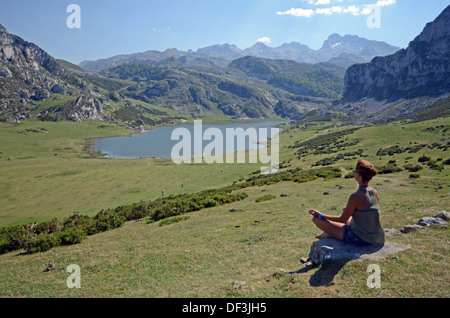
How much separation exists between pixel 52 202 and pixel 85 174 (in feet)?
92.2

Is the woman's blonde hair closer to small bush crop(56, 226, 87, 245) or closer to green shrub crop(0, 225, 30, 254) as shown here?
small bush crop(56, 226, 87, 245)

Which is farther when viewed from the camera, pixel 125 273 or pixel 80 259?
pixel 80 259

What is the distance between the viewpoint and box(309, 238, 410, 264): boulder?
9383 millimetres

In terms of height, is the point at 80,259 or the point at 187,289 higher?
the point at 187,289

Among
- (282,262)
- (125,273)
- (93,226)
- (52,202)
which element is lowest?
(52,202)

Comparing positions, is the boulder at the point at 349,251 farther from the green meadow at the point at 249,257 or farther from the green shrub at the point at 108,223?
the green shrub at the point at 108,223

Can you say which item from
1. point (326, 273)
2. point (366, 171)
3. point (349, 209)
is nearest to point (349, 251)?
point (326, 273)

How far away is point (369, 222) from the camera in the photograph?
29.9 feet

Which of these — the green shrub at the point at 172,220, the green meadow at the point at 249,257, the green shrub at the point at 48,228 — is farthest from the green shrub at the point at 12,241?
the green shrub at the point at 172,220

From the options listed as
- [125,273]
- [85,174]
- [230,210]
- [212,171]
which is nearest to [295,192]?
[230,210]

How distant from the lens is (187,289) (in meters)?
9.89

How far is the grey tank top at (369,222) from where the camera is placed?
895cm
